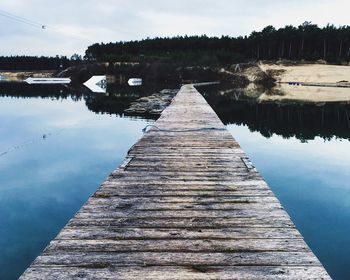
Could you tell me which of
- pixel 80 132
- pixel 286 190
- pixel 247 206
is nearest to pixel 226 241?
pixel 247 206

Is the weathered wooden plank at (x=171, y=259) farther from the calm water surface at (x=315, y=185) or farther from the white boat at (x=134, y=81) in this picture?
the white boat at (x=134, y=81)

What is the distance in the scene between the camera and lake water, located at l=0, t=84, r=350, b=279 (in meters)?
7.30

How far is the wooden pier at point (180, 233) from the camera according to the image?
138 inches

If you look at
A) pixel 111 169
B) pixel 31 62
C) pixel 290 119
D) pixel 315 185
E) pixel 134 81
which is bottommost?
pixel 111 169

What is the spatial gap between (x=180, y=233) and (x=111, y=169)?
28.9ft

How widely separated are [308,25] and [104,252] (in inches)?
4249

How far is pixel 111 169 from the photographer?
12828 mm

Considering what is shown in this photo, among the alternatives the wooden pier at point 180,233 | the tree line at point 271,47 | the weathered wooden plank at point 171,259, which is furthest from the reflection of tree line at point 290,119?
the tree line at point 271,47

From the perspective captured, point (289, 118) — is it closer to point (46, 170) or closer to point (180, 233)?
point (46, 170)

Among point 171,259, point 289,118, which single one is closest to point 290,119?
point 289,118

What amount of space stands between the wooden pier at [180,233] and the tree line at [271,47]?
257ft

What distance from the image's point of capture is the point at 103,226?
178 inches

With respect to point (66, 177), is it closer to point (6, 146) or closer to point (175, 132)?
point (175, 132)

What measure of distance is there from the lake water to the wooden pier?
1984mm
